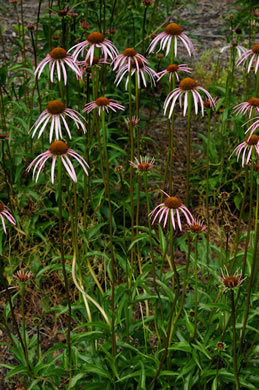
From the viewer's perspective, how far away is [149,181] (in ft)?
11.7

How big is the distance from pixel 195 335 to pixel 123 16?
2636 mm

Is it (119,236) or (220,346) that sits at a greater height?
(220,346)

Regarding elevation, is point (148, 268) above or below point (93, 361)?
above

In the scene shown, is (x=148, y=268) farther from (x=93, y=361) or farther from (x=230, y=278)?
(x=230, y=278)

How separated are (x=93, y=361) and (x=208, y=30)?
4.57 m

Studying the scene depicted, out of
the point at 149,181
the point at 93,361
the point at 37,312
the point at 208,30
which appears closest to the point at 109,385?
the point at 93,361

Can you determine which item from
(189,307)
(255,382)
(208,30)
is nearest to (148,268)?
(189,307)

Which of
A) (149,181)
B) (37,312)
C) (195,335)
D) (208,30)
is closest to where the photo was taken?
(195,335)

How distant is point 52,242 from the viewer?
9.93 ft

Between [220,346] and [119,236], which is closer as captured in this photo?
[220,346]

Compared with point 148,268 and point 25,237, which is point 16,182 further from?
point 148,268

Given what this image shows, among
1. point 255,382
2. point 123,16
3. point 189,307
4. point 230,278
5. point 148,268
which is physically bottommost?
point 255,382

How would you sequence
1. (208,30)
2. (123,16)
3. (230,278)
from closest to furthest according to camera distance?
(230,278)
(123,16)
(208,30)

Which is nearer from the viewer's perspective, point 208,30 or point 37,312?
point 37,312
